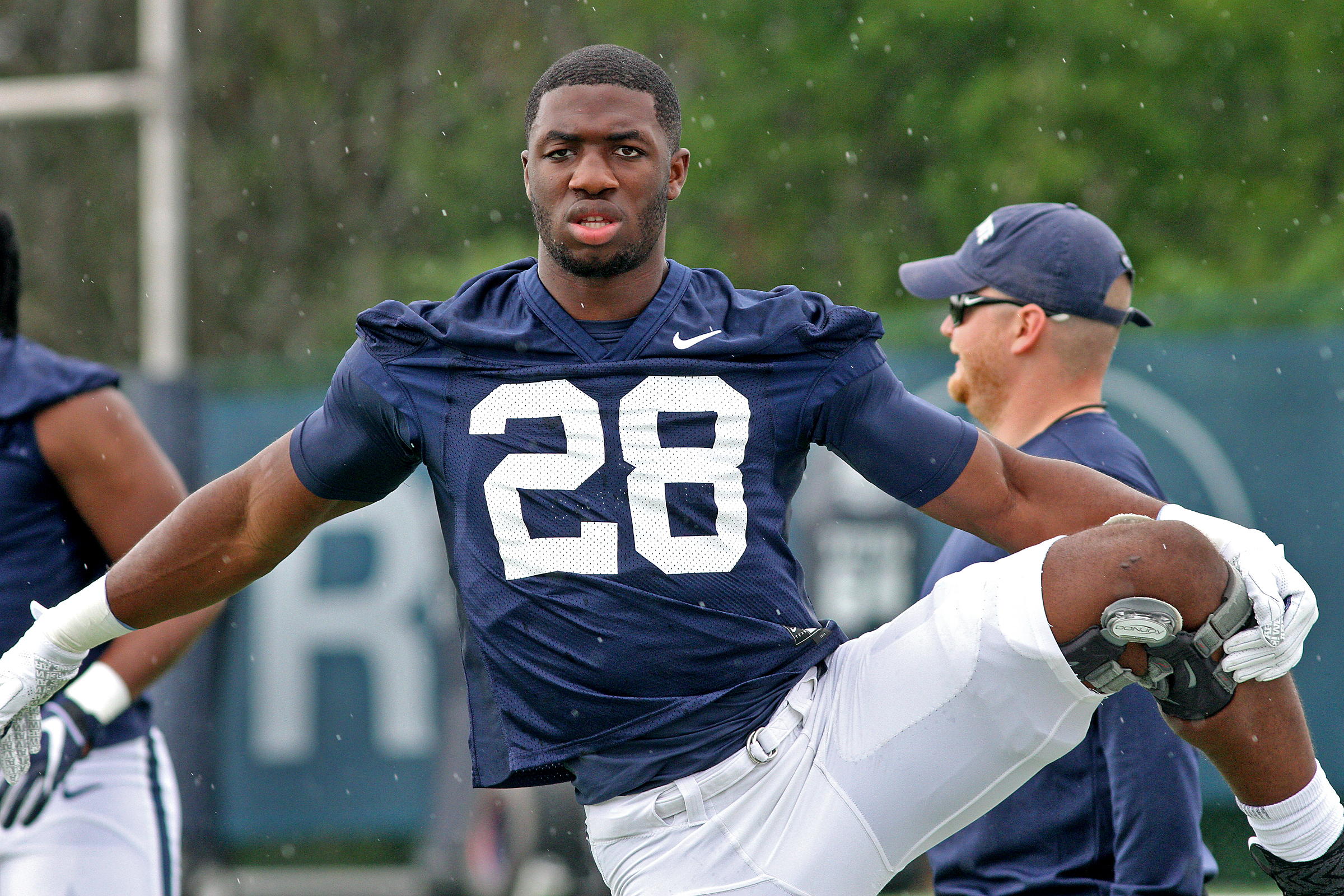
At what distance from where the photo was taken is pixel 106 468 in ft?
12.3

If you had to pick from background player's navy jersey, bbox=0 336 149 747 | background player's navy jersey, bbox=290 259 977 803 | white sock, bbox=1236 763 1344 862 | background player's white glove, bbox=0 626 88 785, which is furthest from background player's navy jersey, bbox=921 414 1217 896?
background player's navy jersey, bbox=0 336 149 747

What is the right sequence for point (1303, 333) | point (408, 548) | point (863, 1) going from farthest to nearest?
1. point (863, 1)
2. point (408, 548)
3. point (1303, 333)

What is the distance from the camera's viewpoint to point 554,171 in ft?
9.20

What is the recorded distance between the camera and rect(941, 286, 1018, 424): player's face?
12.0 ft

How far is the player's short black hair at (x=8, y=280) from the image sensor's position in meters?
3.93

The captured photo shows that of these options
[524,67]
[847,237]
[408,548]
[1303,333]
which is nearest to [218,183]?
[524,67]

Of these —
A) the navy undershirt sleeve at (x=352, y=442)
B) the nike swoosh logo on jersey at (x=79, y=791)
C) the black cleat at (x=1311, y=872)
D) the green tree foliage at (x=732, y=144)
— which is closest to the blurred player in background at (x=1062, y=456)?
the black cleat at (x=1311, y=872)

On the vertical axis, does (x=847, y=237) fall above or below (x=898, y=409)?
below

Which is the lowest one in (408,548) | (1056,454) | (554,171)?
(408,548)

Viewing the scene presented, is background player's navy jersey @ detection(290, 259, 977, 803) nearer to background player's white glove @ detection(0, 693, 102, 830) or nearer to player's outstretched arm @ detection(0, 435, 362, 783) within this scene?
player's outstretched arm @ detection(0, 435, 362, 783)

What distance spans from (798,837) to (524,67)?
14523 millimetres

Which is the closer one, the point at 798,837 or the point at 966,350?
the point at 798,837

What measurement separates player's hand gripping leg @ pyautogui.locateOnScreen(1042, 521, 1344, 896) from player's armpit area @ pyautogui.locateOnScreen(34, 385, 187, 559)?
7.05ft

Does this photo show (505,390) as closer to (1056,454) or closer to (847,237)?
(1056,454)
